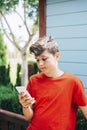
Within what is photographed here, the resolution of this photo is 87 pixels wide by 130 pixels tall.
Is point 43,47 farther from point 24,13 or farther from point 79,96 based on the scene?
point 24,13

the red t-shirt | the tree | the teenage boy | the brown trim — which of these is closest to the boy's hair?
the teenage boy

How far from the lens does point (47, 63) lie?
249cm

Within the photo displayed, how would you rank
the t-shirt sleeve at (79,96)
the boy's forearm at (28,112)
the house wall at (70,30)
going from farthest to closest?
the house wall at (70,30)
the boy's forearm at (28,112)
the t-shirt sleeve at (79,96)

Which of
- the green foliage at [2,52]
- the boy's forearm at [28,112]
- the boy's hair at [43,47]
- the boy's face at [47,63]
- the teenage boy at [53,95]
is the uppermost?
the boy's hair at [43,47]

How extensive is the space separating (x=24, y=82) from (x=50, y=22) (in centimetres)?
828

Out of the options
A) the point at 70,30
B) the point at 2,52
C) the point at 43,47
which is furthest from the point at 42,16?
the point at 2,52

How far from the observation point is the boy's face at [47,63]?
8.15ft

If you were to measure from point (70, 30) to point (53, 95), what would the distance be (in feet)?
7.81

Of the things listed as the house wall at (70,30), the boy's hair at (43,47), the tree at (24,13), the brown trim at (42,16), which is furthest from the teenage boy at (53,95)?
the tree at (24,13)

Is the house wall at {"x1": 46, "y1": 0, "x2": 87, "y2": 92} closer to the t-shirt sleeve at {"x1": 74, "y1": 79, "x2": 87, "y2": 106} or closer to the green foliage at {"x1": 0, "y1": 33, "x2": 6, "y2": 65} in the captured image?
the t-shirt sleeve at {"x1": 74, "y1": 79, "x2": 87, "y2": 106}

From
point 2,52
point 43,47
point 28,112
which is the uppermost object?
point 43,47

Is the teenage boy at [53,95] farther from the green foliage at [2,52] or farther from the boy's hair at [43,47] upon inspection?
the green foliage at [2,52]

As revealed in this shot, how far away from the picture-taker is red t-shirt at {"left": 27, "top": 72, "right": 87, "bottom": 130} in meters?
2.49

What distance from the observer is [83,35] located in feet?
15.0
